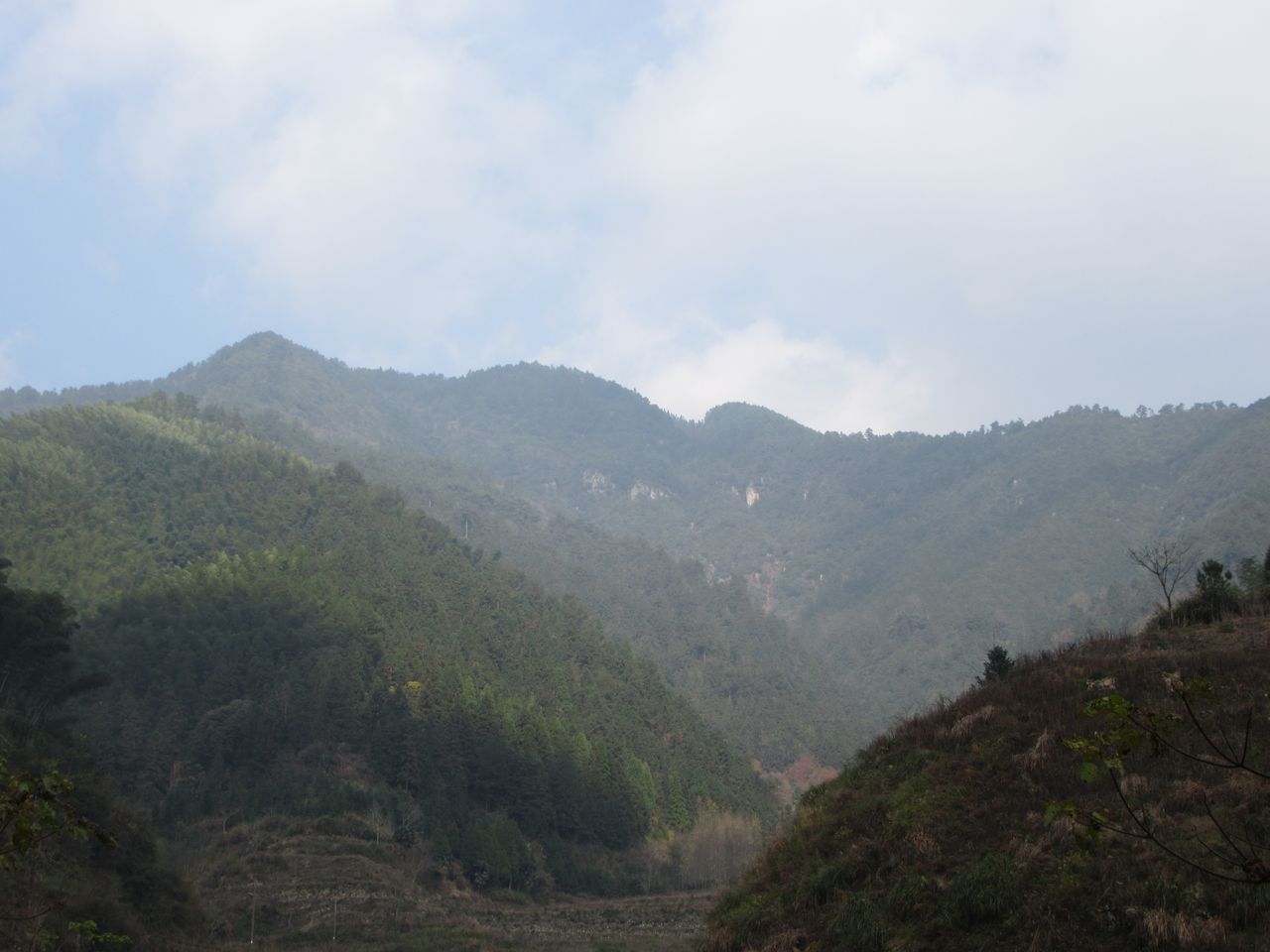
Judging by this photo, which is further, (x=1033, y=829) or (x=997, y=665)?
(x=997, y=665)

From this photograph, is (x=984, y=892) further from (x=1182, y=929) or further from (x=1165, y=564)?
(x=1165, y=564)

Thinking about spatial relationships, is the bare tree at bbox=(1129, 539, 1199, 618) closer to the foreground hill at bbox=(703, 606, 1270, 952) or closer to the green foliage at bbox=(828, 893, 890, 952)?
the foreground hill at bbox=(703, 606, 1270, 952)

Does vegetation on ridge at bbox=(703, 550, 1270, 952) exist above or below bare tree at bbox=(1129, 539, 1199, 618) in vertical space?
below

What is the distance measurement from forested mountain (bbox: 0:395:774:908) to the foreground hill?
159ft

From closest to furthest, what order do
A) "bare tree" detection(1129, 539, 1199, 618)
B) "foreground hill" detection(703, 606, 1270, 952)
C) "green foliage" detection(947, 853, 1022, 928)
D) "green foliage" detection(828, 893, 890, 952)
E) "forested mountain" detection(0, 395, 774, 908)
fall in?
"foreground hill" detection(703, 606, 1270, 952) → "green foliage" detection(947, 853, 1022, 928) → "green foliage" detection(828, 893, 890, 952) → "bare tree" detection(1129, 539, 1199, 618) → "forested mountain" detection(0, 395, 774, 908)

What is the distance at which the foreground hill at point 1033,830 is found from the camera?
598 inches

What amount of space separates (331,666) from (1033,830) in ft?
229

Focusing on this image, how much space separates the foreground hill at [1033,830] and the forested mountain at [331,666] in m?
48.4

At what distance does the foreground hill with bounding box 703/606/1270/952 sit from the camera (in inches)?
598

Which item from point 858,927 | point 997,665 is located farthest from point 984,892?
point 997,665

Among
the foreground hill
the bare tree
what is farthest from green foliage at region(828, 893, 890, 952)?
the bare tree

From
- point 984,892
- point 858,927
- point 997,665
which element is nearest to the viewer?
point 984,892

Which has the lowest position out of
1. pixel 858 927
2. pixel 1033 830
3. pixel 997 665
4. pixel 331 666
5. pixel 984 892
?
pixel 858 927

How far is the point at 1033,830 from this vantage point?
736 inches
